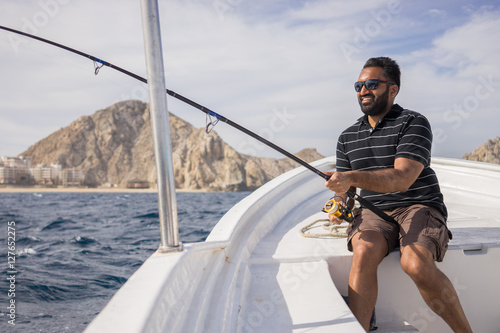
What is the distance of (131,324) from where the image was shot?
0.82m

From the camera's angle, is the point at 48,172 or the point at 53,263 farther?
the point at 48,172

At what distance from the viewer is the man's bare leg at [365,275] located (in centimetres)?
159

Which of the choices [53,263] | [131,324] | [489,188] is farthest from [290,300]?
[53,263]

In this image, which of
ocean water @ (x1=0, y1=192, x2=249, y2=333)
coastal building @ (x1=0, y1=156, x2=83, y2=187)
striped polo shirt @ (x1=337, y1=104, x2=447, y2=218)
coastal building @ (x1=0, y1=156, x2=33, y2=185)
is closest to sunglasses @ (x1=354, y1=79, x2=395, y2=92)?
striped polo shirt @ (x1=337, y1=104, x2=447, y2=218)

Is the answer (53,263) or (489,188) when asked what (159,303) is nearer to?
(489,188)

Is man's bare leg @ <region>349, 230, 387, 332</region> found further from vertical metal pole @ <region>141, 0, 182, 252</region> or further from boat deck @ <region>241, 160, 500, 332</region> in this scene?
vertical metal pole @ <region>141, 0, 182, 252</region>

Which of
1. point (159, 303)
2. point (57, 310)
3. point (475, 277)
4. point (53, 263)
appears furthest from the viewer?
point (53, 263)

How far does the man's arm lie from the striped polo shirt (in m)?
0.09

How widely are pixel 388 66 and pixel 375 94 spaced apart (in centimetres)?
16

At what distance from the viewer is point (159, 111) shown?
3.64 ft

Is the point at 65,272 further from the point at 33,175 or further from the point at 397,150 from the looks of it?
the point at 33,175

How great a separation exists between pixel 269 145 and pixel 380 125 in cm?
58

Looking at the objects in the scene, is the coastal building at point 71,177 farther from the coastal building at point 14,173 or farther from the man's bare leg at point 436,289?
the man's bare leg at point 436,289

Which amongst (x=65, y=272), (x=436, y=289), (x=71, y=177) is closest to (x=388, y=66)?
(x=436, y=289)
